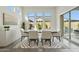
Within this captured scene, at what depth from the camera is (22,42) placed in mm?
5047

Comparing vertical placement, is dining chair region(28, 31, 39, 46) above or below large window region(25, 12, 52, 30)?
below

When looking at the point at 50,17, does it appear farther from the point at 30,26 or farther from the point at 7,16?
the point at 7,16

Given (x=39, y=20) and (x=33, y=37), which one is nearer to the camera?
(x=39, y=20)

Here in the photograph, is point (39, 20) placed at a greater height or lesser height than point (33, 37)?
greater

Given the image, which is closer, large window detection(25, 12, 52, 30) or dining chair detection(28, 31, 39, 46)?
large window detection(25, 12, 52, 30)

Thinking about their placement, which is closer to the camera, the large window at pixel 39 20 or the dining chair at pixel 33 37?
the large window at pixel 39 20

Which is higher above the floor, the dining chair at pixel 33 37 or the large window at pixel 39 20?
the large window at pixel 39 20
